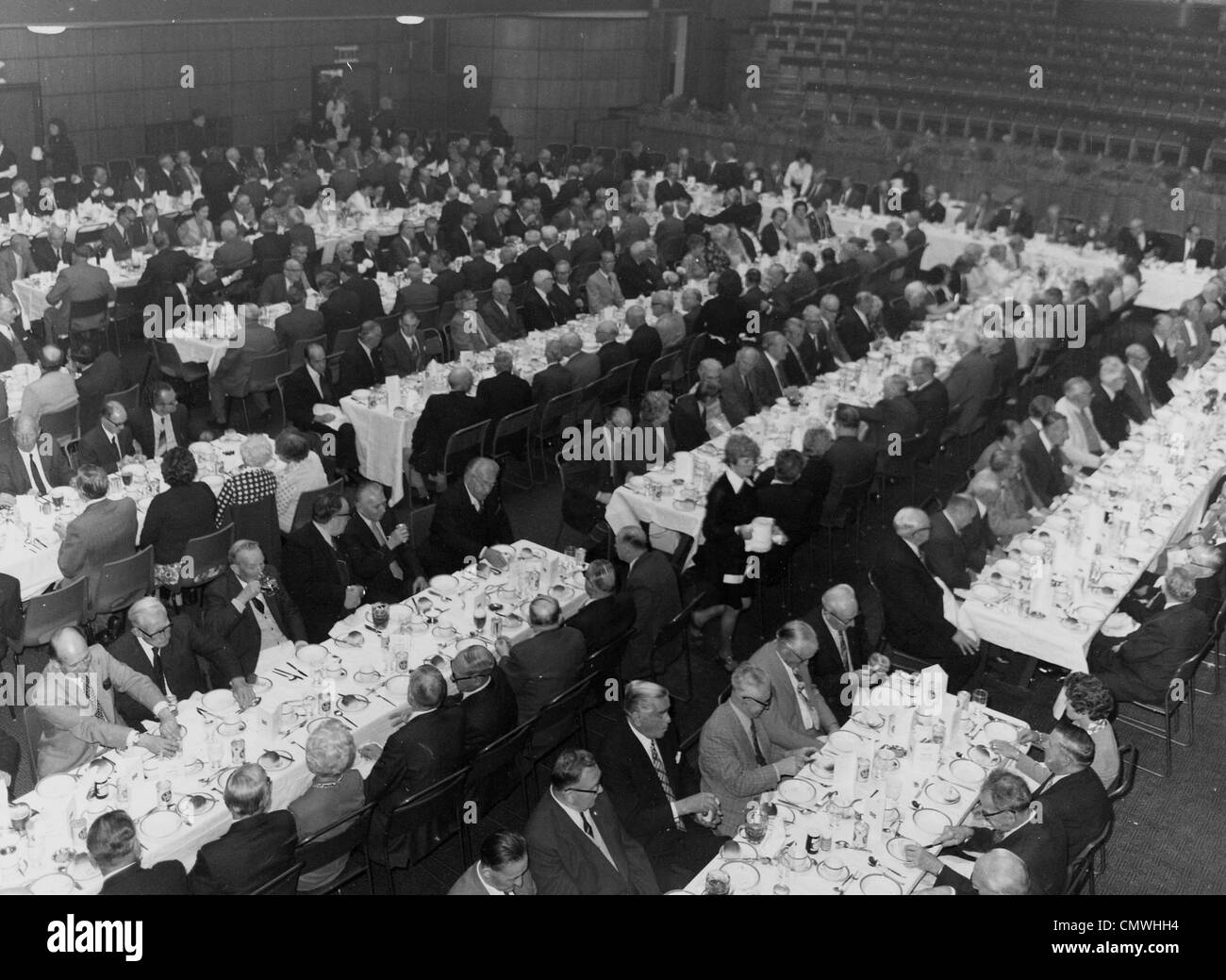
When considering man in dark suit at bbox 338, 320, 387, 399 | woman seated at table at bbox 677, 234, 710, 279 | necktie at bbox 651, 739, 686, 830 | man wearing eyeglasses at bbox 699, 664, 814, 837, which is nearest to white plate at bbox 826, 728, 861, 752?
man wearing eyeglasses at bbox 699, 664, 814, 837

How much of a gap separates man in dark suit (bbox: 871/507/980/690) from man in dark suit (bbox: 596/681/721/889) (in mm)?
2140

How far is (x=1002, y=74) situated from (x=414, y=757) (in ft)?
74.1

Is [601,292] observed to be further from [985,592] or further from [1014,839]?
[1014,839]

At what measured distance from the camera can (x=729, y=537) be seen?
27.1 ft

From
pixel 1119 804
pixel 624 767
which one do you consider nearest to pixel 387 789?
pixel 624 767

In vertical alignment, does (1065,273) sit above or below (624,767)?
above

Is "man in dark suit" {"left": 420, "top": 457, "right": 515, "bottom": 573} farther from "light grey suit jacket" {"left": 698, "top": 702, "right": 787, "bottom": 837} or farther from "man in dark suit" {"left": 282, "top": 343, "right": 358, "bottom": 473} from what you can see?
"light grey suit jacket" {"left": 698, "top": 702, "right": 787, "bottom": 837}

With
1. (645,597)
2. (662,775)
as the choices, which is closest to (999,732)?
(662,775)

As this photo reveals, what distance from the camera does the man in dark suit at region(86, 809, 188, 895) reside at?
5.01 meters

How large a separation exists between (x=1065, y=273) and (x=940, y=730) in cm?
1060

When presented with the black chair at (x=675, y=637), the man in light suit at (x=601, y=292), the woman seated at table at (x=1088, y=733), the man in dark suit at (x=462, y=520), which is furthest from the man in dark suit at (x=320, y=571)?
the man in light suit at (x=601, y=292)
